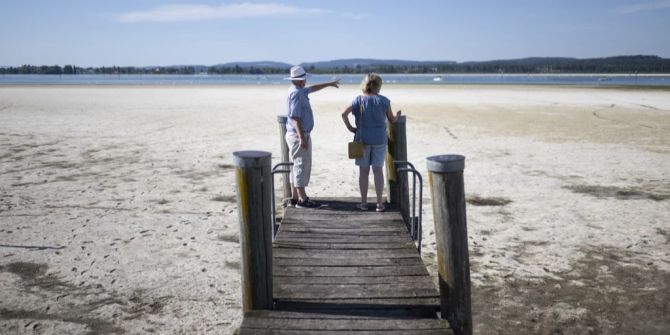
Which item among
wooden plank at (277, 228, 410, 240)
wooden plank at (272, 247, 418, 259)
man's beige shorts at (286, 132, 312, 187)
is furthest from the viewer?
man's beige shorts at (286, 132, 312, 187)

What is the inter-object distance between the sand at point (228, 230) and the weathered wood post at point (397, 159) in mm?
680

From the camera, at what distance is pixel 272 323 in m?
3.48

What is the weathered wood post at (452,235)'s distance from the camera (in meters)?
3.42

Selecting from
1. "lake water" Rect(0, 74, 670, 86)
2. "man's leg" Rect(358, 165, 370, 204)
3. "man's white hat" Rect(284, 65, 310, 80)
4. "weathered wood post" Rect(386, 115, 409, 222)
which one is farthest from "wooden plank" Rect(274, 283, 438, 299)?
"lake water" Rect(0, 74, 670, 86)

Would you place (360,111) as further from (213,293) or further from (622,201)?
(622,201)

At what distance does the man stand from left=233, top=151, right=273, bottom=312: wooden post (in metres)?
2.29

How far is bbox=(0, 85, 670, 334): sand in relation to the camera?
15.3 feet

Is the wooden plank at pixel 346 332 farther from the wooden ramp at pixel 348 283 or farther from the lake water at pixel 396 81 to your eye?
the lake water at pixel 396 81

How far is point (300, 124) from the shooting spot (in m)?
5.89

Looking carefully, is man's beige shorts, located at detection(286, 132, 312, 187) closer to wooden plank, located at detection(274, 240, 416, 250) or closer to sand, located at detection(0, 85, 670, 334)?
sand, located at detection(0, 85, 670, 334)

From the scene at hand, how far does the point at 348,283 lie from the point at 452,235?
3.39 ft

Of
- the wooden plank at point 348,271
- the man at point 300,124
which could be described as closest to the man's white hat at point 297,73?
the man at point 300,124

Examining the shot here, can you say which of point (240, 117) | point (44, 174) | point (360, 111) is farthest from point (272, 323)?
point (240, 117)

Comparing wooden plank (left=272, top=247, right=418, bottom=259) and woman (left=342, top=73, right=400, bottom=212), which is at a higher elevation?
woman (left=342, top=73, right=400, bottom=212)
